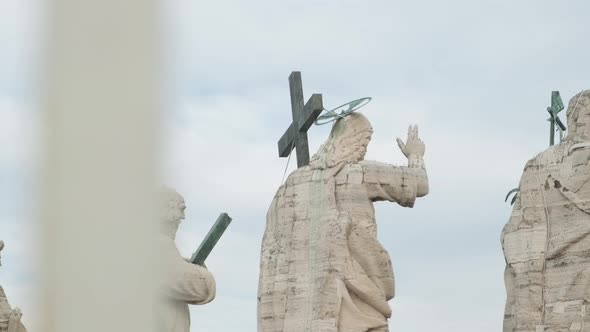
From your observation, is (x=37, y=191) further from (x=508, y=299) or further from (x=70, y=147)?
(x=508, y=299)

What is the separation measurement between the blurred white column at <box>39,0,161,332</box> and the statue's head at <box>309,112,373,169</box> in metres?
9.12

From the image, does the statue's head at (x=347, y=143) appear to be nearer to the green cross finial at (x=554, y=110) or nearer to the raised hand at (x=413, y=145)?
the raised hand at (x=413, y=145)

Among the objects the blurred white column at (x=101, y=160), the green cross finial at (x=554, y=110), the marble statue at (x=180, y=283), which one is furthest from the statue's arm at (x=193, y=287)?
the blurred white column at (x=101, y=160)

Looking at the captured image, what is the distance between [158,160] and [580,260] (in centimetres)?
823

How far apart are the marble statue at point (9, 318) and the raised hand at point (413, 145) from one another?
4674mm

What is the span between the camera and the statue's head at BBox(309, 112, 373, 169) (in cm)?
1931

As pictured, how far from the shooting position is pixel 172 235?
17453mm

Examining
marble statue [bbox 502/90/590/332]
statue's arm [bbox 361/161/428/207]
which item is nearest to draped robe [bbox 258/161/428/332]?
statue's arm [bbox 361/161/428/207]

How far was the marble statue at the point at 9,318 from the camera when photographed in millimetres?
19875

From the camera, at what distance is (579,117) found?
17.7 meters

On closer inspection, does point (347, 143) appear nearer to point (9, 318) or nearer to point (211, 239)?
point (211, 239)

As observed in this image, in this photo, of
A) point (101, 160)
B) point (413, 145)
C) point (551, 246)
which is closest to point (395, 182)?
point (413, 145)

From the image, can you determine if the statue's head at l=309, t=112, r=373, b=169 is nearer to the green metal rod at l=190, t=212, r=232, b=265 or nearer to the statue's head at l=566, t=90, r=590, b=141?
the green metal rod at l=190, t=212, r=232, b=265

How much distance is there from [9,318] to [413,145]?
497cm
